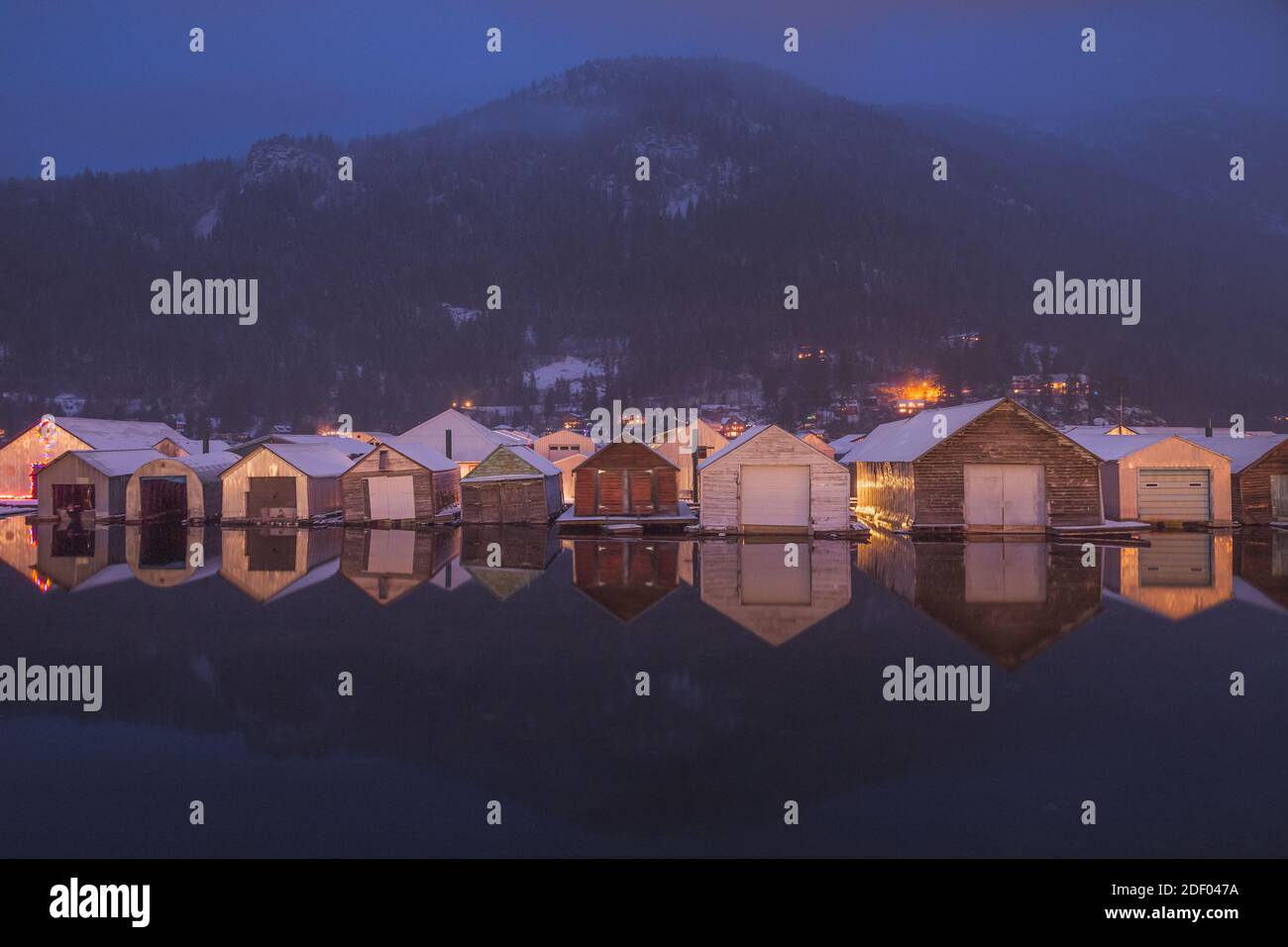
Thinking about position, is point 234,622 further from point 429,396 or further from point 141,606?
point 429,396

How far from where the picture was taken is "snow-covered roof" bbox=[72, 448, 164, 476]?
46.0 meters

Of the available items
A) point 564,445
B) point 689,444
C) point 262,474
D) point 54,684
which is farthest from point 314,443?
point 54,684

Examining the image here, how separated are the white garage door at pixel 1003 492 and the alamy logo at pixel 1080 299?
737 centimetres

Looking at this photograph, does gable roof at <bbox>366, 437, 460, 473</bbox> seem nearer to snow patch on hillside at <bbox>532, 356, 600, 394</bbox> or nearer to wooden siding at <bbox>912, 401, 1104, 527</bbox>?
wooden siding at <bbox>912, 401, 1104, 527</bbox>

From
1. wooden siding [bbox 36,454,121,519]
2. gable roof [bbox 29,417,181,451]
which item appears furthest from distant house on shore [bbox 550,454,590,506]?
gable roof [bbox 29,417,181,451]

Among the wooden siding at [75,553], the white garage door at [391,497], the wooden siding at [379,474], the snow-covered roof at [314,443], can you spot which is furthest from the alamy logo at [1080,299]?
the snow-covered roof at [314,443]

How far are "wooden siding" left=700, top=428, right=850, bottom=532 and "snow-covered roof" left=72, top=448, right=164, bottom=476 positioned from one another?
1222 inches

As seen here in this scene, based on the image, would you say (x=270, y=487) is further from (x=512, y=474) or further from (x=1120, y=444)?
(x=1120, y=444)

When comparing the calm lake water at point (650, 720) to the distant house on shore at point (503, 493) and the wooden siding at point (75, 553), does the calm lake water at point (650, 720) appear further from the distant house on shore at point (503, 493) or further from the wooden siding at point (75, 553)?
the distant house on shore at point (503, 493)

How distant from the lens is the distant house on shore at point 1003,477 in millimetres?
35281

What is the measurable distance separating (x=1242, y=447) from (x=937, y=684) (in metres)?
38.0
